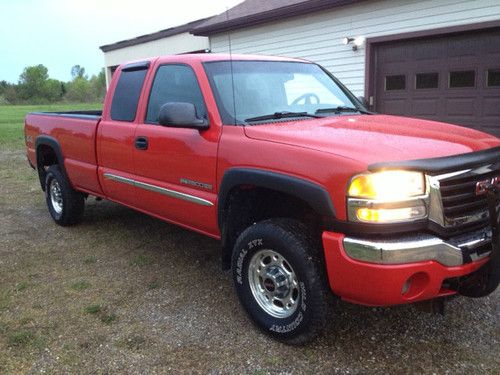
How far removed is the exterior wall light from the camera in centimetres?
1062

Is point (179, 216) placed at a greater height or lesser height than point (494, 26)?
lesser

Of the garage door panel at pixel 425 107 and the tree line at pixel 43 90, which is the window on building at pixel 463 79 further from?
the tree line at pixel 43 90

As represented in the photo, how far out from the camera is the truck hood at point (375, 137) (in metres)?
2.81

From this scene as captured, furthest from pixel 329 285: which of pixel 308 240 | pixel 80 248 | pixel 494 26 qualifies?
pixel 494 26

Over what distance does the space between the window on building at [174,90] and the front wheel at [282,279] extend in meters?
1.09

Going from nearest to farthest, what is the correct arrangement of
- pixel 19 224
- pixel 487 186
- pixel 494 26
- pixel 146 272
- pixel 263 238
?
pixel 487 186 → pixel 263 238 → pixel 146 272 → pixel 19 224 → pixel 494 26

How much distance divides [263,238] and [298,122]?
3.02ft

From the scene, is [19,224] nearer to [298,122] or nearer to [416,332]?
[298,122]

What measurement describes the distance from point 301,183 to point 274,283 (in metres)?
0.75

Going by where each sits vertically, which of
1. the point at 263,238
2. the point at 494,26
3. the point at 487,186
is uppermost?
the point at 494,26

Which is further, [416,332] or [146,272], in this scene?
[146,272]

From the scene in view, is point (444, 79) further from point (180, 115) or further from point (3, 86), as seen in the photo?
point (3, 86)

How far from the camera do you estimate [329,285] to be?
9.84 ft

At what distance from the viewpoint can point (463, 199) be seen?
9.30 ft
